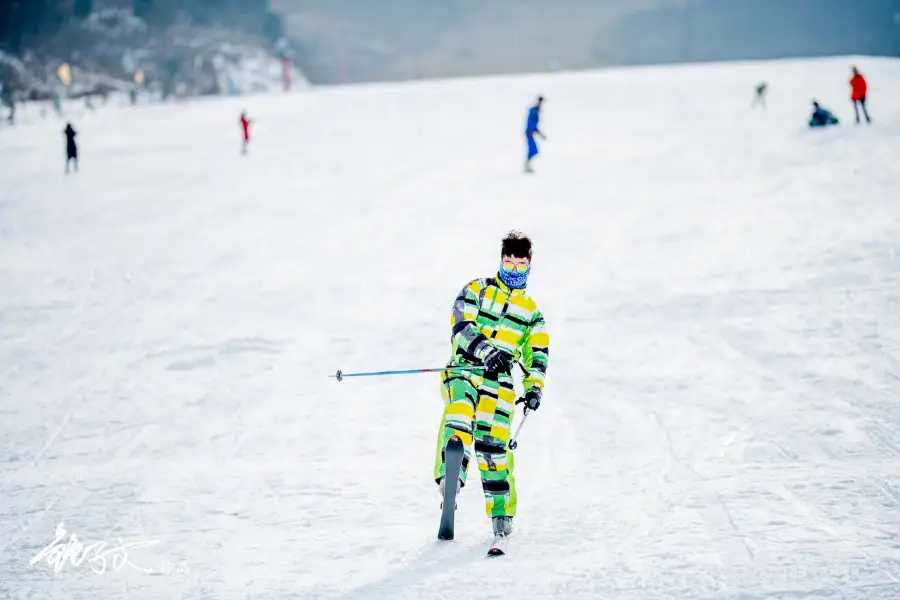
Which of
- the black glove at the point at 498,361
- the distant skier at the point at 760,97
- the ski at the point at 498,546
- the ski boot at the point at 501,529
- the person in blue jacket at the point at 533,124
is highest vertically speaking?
the distant skier at the point at 760,97

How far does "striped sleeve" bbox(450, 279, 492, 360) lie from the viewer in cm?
470

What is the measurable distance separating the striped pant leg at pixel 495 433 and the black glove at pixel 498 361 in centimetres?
7

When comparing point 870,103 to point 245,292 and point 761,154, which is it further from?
point 245,292

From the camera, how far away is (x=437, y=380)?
8297 mm

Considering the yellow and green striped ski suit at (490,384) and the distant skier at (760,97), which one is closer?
the yellow and green striped ski suit at (490,384)

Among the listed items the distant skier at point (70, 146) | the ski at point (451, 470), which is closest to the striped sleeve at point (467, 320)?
the ski at point (451, 470)

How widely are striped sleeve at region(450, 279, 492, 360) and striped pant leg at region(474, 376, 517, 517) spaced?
0.25 metres

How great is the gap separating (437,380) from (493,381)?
3554 millimetres

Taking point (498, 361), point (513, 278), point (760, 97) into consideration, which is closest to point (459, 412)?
point (498, 361)

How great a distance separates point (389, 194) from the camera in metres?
18.0

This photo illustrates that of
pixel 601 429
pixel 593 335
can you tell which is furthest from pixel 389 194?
pixel 601 429

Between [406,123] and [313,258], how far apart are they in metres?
18.6

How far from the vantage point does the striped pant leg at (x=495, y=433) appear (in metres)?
4.77

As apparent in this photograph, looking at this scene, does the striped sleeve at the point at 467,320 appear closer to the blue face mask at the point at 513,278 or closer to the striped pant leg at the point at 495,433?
the blue face mask at the point at 513,278
